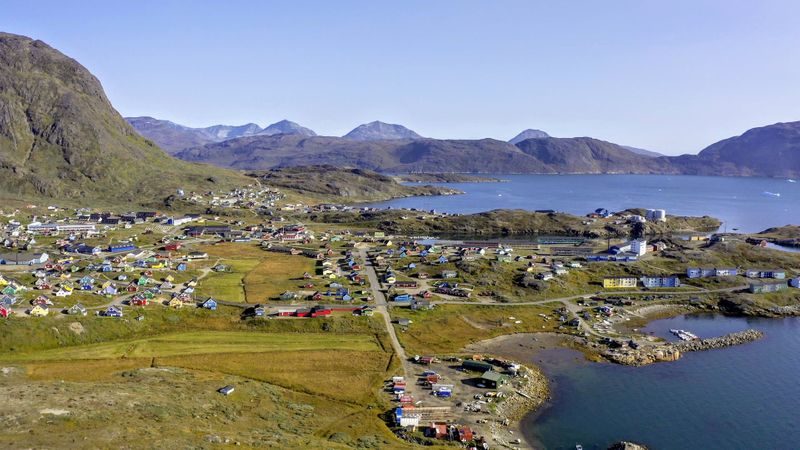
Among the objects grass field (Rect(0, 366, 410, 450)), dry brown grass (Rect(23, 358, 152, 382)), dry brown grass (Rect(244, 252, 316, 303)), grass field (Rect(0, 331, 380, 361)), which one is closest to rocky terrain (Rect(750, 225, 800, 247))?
dry brown grass (Rect(244, 252, 316, 303))

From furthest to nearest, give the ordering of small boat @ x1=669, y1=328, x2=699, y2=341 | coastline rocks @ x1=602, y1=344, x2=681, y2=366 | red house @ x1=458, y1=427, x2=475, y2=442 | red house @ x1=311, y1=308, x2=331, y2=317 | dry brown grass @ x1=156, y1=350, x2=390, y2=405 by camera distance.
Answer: red house @ x1=311, y1=308, x2=331, y2=317 → small boat @ x1=669, y1=328, x2=699, y2=341 → coastline rocks @ x1=602, y1=344, x2=681, y2=366 → dry brown grass @ x1=156, y1=350, x2=390, y2=405 → red house @ x1=458, y1=427, x2=475, y2=442

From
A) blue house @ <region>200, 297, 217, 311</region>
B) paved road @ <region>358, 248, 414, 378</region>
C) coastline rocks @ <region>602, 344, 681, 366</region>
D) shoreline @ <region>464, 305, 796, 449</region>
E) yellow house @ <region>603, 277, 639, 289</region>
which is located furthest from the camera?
yellow house @ <region>603, 277, 639, 289</region>

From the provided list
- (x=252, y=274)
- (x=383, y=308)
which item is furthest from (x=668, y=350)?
(x=252, y=274)

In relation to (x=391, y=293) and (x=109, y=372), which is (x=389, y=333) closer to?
(x=391, y=293)

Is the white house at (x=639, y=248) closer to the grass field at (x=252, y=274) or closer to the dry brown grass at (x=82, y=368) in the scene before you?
the grass field at (x=252, y=274)

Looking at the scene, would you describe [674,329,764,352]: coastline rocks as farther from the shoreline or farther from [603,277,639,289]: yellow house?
[603,277,639,289]: yellow house

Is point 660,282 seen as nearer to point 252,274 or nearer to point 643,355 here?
point 643,355

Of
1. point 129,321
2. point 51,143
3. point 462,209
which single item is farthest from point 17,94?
point 129,321
